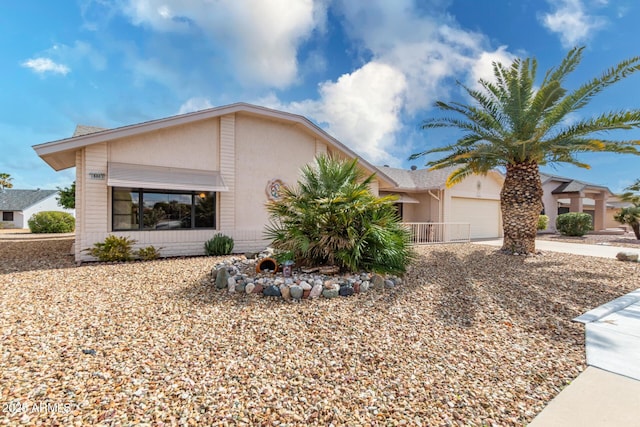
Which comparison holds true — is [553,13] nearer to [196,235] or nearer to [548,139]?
[548,139]

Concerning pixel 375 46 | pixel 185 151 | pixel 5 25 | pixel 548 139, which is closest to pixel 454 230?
pixel 548 139

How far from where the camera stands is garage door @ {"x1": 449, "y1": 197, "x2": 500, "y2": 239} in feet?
60.4

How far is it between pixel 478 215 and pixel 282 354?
1974 centimetres

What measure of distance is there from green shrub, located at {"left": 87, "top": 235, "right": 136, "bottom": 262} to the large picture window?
747mm

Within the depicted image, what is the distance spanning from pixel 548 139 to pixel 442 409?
11.9 metres

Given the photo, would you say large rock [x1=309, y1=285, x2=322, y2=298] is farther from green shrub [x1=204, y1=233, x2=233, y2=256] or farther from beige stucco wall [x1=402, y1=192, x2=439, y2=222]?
beige stucco wall [x1=402, y1=192, x2=439, y2=222]

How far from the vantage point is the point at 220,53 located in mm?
12023

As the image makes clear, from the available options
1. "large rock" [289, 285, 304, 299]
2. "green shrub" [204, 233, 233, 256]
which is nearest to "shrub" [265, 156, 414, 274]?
"large rock" [289, 285, 304, 299]

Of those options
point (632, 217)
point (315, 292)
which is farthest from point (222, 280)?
point (632, 217)

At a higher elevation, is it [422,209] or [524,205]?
[524,205]

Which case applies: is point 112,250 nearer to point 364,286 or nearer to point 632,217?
point 364,286

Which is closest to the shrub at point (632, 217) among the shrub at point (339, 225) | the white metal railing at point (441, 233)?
the white metal railing at point (441, 233)

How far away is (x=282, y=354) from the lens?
3518 mm

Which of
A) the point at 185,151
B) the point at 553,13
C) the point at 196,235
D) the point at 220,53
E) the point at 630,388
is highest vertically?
the point at 553,13
